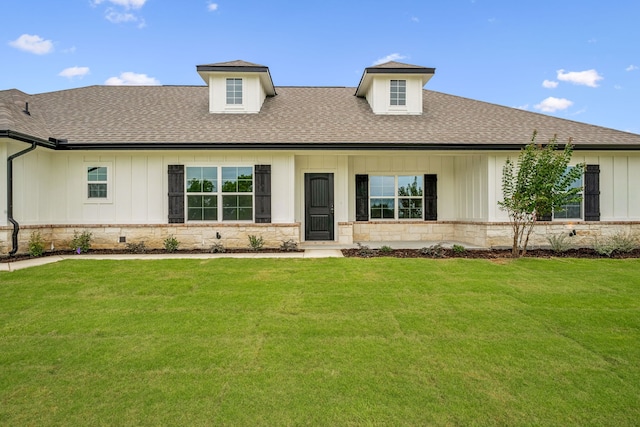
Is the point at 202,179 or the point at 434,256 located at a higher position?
the point at 202,179

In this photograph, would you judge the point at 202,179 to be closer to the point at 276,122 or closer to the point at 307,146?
the point at 276,122

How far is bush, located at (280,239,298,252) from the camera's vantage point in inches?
384

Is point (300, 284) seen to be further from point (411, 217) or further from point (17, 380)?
point (411, 217)

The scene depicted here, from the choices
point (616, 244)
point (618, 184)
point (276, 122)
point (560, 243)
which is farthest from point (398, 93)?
point (616, 244)

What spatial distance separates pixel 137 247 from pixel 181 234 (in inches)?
48.3

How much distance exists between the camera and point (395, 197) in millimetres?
12250

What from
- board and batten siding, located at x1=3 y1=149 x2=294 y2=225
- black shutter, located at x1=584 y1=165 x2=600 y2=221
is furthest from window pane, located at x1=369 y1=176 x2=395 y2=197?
black shutter, located at x1=584 y1=165 x2=600 y2=221

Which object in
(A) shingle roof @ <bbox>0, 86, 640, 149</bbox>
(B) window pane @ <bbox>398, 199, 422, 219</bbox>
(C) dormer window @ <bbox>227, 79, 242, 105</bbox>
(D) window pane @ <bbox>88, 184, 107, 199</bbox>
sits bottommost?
(B) window pane @ <bbox>398, 199, 422, 219</bbox>

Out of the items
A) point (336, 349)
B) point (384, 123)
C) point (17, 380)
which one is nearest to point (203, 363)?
point (336, 349)

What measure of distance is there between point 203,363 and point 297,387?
98cm

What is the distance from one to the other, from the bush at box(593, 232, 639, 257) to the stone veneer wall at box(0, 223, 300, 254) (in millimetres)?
8076

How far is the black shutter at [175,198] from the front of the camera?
10070 millimetres

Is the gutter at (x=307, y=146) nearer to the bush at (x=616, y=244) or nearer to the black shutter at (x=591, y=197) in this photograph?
the black shutter at (x=591, y=197)

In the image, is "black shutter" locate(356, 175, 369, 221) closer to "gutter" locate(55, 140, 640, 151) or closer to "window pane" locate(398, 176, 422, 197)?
"window pane" locate(398, 176, 422, 197)
